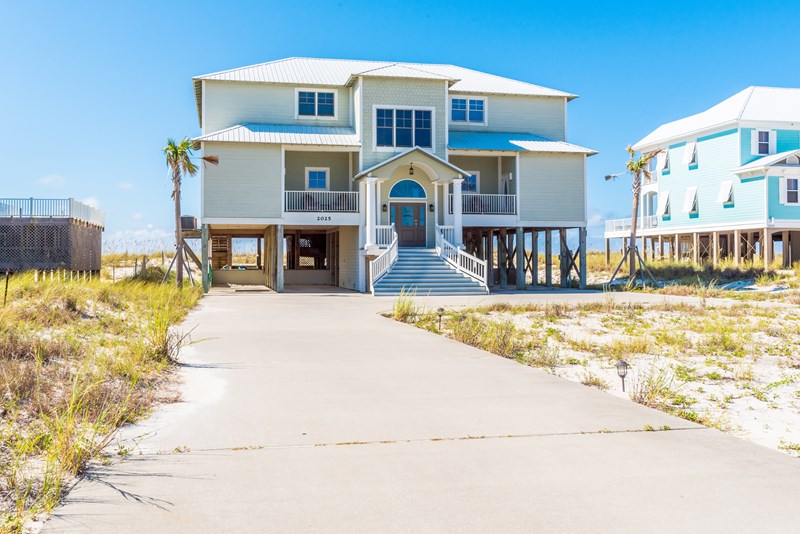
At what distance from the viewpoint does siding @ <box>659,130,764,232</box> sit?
39.0m

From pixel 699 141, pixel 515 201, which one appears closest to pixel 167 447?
pixel 515 201

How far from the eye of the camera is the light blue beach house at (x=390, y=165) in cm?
2972

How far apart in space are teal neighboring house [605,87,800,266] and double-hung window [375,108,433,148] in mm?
14084

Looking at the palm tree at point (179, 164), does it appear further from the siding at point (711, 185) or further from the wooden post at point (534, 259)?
the siding at point (711, 185)

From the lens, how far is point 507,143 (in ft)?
107

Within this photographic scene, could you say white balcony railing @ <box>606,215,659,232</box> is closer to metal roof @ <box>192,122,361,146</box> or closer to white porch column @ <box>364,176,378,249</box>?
metal roof @ <box>192,122,361,146</box>

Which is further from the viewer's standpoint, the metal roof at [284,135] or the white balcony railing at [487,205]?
the white balcony railing at [487,205]

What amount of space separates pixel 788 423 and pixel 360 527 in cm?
503

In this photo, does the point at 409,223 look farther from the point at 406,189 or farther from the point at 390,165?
the point at 390,165

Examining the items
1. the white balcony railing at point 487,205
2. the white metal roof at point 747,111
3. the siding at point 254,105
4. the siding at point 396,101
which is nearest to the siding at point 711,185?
the white metal roof at point 747,111

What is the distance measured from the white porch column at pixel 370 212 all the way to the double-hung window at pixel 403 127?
1960 mm

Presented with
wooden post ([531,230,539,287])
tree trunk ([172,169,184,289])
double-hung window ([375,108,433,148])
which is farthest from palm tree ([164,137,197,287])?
wooden post ([531,230,539,287])

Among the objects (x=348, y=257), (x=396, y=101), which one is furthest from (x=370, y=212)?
(x=396, y=101)

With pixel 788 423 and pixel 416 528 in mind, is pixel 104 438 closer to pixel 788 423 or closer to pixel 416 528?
pixel 416 528
